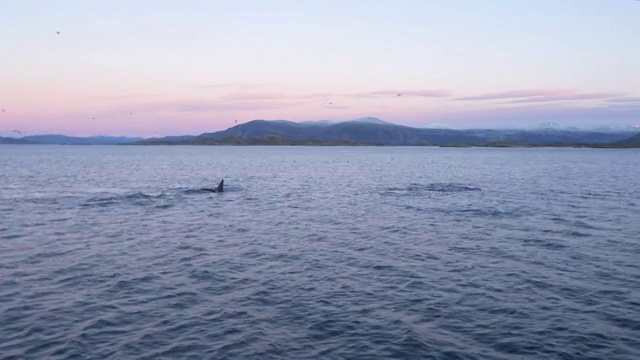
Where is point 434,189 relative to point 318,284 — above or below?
above

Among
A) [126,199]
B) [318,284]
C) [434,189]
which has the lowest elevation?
[318,284]

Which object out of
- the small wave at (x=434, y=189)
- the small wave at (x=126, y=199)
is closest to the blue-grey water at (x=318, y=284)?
the small wave at (x=126, y=199)

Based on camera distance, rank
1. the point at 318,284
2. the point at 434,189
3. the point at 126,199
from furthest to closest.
A: the point at 434,189 < the point at 126,199 < the point at 318,284

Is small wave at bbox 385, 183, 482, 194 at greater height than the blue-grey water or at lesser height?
greater

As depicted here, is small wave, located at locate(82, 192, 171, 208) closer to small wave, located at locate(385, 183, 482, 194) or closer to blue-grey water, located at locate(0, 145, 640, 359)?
→ blue-grey water, located at locate(0, 145, 640, 359)

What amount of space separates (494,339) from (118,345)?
48.0ft

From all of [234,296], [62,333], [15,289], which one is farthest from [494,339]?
[15,289]

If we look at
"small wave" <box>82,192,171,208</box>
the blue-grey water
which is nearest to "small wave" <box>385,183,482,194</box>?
the blue-grey water

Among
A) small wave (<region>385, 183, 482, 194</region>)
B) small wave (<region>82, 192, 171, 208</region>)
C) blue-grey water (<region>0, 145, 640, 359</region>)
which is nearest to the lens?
blue-grey water (<region>0, 145, 640, 359</region>)

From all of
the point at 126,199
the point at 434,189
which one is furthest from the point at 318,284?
the point at 434,189

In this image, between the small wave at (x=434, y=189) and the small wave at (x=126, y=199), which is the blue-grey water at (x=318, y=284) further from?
the small wave at (x=434, y=189)

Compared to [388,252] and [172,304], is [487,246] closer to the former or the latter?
[388,252]

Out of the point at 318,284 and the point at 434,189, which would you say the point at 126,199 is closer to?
the point at 318,284

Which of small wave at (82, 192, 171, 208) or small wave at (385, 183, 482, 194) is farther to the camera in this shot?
small wave at (385, 183, 482, 194)
